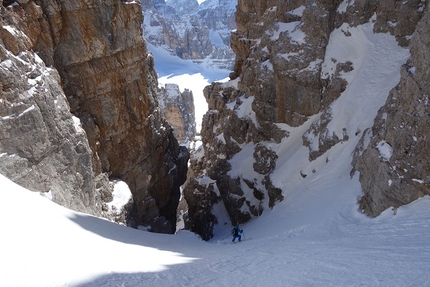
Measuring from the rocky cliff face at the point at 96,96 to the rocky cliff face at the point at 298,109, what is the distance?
250 inches

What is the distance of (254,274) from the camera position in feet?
23.6

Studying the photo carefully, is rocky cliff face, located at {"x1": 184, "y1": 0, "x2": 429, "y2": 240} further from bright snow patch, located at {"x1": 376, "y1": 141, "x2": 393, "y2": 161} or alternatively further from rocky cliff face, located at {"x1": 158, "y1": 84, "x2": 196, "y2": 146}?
rocky cliff face, located at {"x1": 158, "y1": 84, "x2": 196, "y2": 146}

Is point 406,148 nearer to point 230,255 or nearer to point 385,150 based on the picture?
point 385,150

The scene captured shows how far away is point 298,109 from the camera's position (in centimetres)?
2689

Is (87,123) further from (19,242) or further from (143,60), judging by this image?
(19,242)

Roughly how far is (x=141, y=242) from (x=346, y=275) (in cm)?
909

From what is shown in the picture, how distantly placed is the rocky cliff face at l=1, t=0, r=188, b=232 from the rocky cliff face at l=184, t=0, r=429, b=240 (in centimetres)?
635

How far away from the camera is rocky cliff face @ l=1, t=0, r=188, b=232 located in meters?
16.4

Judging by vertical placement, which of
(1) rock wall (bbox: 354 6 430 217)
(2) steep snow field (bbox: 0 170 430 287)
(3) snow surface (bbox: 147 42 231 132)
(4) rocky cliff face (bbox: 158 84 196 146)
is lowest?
(2) steep snow field (bbox: 0 170 430 287)

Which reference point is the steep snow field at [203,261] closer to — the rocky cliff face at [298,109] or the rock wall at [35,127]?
the rocky cliff face at [298,109]

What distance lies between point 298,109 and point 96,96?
1573 centimetres

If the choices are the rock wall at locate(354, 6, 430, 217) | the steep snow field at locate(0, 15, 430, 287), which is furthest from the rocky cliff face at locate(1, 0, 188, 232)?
the rock wall at locate(354, 6, 430, 217)

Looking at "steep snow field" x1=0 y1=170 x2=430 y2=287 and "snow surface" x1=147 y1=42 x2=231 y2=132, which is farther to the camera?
"snow surface" x1=147 y1=42 x2=231 y2=132

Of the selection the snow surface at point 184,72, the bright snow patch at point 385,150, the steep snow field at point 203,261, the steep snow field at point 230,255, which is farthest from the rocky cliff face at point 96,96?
the snow surface at point 184,72
